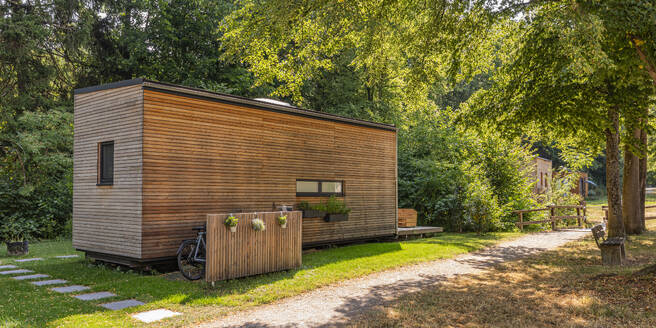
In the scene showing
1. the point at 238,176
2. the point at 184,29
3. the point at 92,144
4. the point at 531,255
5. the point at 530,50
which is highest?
the point at 184,29

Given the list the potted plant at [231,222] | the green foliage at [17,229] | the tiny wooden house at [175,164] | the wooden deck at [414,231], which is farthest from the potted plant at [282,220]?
the green foliage at [17,229]

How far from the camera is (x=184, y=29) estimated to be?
19.1 metres

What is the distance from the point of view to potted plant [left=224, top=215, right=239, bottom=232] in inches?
273

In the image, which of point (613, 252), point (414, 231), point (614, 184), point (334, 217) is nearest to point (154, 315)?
point (334, 217)

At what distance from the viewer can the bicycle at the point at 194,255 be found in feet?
23.8

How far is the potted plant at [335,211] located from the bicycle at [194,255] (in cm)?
362

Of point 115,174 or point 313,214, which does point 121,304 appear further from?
point 313,214

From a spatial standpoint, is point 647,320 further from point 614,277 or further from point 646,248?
point 646,248

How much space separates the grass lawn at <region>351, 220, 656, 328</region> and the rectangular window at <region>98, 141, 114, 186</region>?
5.66m

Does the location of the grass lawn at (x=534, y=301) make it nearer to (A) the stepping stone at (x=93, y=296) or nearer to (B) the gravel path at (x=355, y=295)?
(B) the gravel path at (x=355, y=295)

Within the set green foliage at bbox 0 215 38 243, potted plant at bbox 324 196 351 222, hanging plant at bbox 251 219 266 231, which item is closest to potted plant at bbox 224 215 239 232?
hanging plant at bbox 251 219 266 231

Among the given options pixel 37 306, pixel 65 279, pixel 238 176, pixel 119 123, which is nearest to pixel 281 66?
pixel 238 176

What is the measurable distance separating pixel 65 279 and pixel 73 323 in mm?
2820

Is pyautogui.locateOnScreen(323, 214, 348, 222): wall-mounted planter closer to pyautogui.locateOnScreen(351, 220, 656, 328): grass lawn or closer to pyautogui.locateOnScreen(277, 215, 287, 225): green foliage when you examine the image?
pyautogui.locateOnScreen(277, 215, 287, 225): green foliage
